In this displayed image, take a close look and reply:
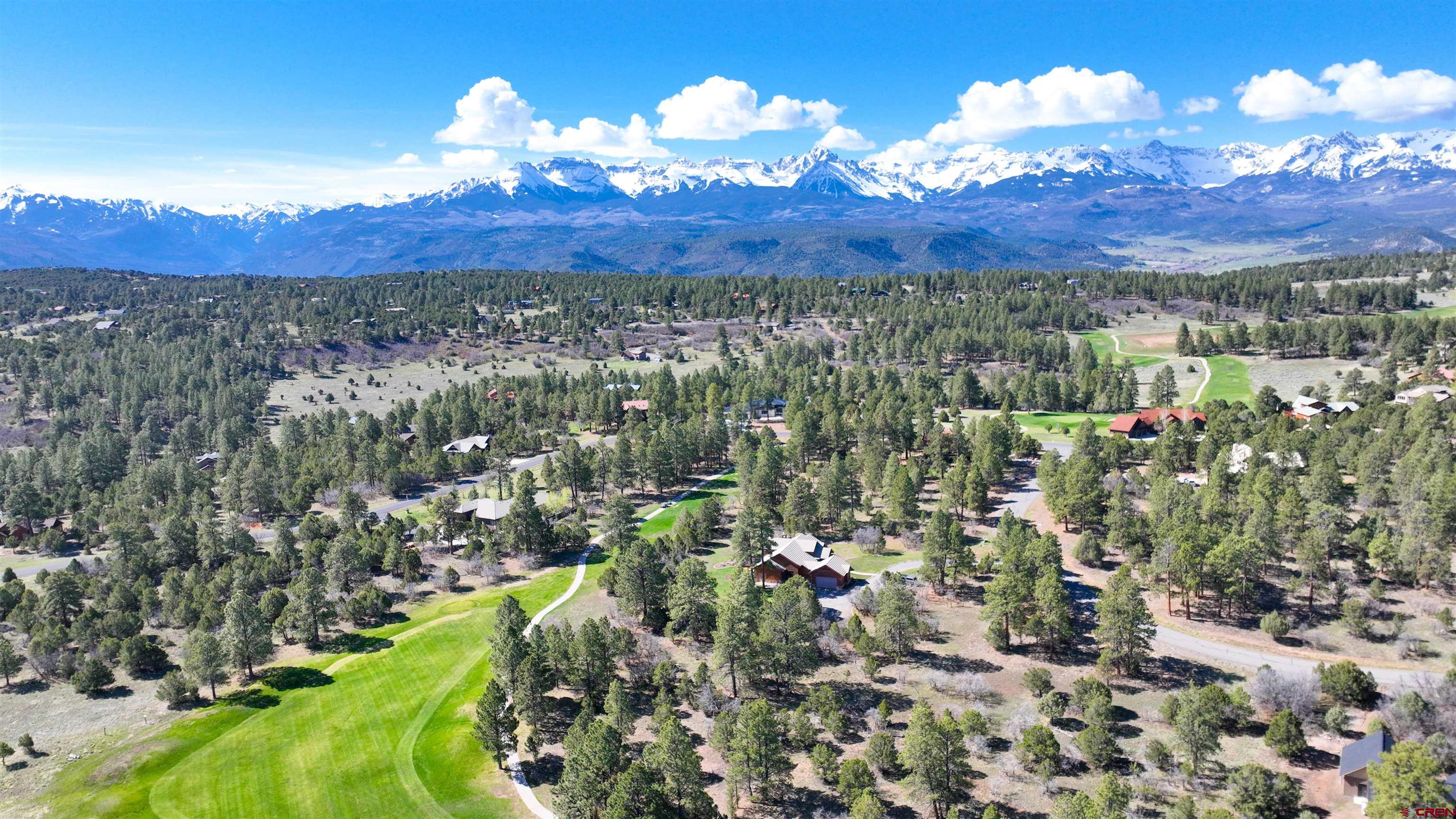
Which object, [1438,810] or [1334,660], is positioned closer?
[1438,810]

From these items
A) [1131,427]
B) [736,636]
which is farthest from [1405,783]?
[1131,427]

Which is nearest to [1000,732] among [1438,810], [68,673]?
[1438,810]

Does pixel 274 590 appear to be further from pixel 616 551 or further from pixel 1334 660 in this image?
pixel 1334 660

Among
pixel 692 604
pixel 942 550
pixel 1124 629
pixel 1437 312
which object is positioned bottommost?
pixel 692 604

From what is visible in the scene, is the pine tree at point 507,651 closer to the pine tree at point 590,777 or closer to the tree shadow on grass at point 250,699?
the pine tree at point 590,777

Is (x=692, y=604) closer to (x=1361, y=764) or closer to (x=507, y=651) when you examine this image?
(x=507, y=651)
